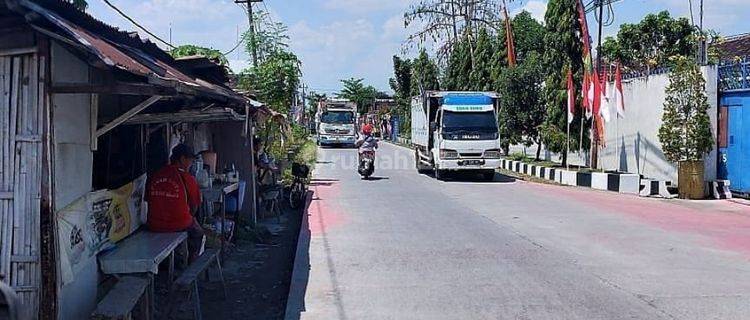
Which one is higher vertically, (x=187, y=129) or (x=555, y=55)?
(x=555, y=55)

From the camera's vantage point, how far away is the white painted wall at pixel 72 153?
5.62 metres

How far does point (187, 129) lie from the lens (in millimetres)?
12094


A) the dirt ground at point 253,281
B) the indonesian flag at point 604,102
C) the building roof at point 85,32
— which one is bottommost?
the dirt ground at point 253,281

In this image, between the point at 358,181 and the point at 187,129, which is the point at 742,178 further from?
the point at 187,129

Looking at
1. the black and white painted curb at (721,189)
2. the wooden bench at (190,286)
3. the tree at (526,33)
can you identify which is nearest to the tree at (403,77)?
the tree at (526,33)

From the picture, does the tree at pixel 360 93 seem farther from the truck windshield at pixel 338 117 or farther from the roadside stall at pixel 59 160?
the roadside stall at pixel 59 160

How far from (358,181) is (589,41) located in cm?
870

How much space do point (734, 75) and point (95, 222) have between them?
1610 centimetres

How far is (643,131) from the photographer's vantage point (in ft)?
73.1

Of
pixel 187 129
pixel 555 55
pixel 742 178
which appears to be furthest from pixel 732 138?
pixel 187 129

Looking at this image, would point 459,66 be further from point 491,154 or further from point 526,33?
point 491,154

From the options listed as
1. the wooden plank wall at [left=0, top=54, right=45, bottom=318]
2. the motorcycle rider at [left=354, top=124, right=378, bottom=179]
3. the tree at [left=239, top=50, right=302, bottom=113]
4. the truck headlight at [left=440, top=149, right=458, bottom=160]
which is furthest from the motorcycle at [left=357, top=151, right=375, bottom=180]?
the wooden plank wall at [left=0, top=54, right=45, bottom=318]

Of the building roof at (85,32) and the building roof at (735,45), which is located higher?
the building roof at (735,45)

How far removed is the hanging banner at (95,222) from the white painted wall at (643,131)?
49.4 ft
